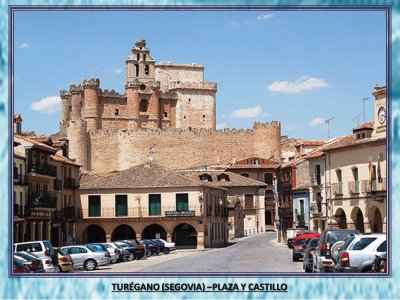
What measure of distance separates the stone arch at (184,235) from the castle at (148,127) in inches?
1411

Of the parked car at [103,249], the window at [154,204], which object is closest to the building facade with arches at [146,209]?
the window at [154,204]

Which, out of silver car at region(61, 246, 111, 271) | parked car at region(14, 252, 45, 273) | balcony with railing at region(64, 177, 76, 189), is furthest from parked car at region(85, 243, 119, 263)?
balcony with railing at region(64, 177, 76, 189)

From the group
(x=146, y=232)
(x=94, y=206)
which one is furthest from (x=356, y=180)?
(x=146, y=232)

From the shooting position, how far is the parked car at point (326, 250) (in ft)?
56.9

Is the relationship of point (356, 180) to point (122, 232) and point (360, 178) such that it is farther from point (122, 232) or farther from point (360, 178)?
point (122, 232)

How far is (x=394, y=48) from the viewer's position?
14156 millimetres

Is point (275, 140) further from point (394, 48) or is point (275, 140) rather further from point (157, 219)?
point (394, 48)

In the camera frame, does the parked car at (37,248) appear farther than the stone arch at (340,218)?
No

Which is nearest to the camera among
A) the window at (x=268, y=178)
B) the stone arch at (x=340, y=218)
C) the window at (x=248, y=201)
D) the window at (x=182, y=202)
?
the stone arch at (x=340, y=218)

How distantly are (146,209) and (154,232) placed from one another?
2.26 metres

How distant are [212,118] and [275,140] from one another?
11766mm

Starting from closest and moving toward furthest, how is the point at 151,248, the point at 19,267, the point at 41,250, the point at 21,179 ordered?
the point at 19,267, the point at 41,250, the point at 21,179, the point at 151,248

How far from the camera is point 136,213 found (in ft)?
125

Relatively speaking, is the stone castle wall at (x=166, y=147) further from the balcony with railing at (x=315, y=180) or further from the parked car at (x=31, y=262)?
the parked car at (x=31, y=262)
